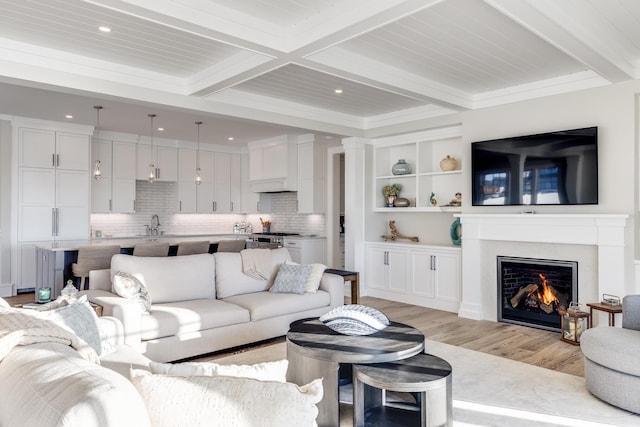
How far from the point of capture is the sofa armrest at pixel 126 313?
335 centimetres

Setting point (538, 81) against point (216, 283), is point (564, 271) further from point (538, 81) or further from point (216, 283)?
point (216, 283)

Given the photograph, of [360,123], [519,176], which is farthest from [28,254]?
[519,176]

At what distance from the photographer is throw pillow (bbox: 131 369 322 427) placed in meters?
1.13

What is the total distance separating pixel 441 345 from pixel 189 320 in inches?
92.0

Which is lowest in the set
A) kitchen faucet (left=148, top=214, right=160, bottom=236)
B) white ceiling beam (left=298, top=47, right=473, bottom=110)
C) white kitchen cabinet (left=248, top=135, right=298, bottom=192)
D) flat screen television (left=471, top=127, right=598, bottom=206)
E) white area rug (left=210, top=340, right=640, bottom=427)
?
white area rug (left=210, top=340, right=640, bottom=427)

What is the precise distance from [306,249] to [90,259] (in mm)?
3501

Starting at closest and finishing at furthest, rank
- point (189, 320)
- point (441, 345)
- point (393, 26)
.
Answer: point (393, 26) → point (189, 320) → point (441, 345)

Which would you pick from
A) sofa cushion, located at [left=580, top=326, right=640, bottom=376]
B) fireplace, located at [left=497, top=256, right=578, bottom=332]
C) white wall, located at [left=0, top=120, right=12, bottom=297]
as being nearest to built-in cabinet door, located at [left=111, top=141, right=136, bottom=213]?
white wall, located at [left=0, top=120, right=12, bottom=297]

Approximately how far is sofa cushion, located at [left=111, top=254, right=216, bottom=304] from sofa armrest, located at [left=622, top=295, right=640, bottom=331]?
353 centimetres

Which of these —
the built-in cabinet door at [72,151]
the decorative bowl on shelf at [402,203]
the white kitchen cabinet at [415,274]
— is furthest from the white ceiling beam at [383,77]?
the built-in cabinet door at [72,151]

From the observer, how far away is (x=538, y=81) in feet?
16.0

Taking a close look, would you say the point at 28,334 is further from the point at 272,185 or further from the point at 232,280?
the point at 272,185

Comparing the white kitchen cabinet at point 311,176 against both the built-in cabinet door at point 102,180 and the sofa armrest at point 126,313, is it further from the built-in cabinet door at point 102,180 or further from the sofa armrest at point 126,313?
the sofa armrest at point 126,313

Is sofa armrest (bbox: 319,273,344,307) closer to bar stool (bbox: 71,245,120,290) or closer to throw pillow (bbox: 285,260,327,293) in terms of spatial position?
throw pillow (bbox: 285,260,327,293)
